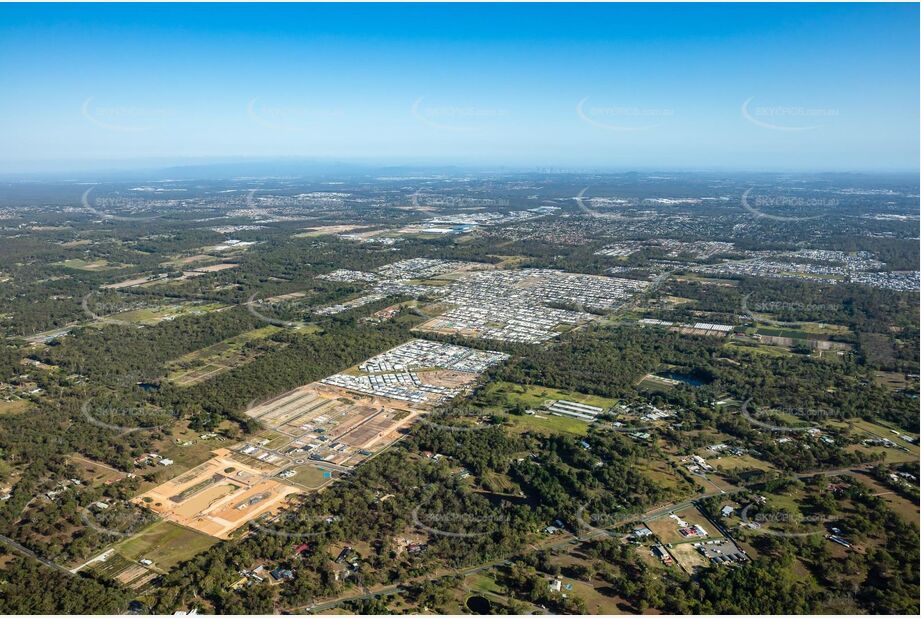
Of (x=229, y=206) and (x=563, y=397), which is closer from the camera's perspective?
(x=563, y=397)

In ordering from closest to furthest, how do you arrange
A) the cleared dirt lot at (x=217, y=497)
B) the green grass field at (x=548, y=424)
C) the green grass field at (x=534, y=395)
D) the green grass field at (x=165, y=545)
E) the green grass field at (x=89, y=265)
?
the green grass field at (x=165, y=545) → the cleared dirt lot at (x=217, y=497) → the green grass field at (x=548, y=424) → the green grass field at (x=534, y=395) → the green grass field at (x=89, y=265)

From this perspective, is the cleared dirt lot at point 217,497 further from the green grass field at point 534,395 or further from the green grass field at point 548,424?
the green grass field at point 534,395

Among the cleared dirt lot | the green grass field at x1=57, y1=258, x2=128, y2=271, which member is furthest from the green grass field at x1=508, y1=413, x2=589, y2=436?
the green grass field at x1=57, y1=258, x2=128, y2=271

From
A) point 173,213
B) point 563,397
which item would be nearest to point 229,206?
point 173,213

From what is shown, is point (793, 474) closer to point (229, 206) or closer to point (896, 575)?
point (896, 575)

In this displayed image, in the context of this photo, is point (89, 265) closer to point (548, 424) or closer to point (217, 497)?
point (217, 497)

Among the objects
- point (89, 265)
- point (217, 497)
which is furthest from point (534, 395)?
point (89, 265)

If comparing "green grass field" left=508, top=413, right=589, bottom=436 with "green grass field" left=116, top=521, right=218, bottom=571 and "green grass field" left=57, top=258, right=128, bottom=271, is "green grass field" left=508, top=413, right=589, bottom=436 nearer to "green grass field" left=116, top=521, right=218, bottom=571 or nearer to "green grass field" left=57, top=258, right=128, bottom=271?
"green grass field" left=116, top=521, right=218, bottom=571

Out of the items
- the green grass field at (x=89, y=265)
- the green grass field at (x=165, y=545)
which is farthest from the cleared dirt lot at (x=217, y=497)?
the green grass field at (x=89, y=265)

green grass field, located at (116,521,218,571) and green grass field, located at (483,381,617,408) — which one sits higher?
green grass field, located at (483,381,617,408)
